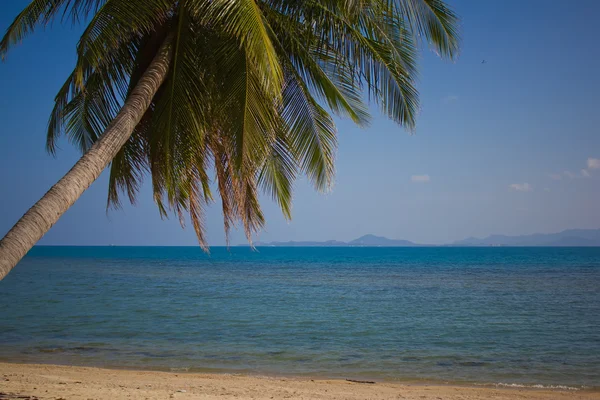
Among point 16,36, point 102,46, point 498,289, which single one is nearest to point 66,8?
point 16,36

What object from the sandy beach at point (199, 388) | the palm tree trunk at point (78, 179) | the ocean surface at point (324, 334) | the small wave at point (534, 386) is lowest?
the ocean surface at point (324, 334)

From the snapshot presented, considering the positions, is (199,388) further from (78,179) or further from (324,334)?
(324,334)

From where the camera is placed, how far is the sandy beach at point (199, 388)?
21.6ft

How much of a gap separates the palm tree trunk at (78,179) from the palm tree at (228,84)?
20 millimetres

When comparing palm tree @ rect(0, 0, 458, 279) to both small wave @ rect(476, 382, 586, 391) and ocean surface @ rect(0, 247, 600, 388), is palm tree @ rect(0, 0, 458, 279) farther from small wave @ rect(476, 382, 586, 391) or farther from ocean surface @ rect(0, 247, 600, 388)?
small wave @ rect(476, 382, 586, 391)

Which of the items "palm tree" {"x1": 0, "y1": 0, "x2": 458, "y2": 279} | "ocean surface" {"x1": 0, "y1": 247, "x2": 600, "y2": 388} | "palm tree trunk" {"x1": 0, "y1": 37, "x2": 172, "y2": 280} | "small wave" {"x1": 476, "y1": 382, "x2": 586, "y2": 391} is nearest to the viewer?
"palm tree trunk" {"x1": 0, "y1": 37, "x2": 172, "y2": 280}

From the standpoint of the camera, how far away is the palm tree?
5.81 metres

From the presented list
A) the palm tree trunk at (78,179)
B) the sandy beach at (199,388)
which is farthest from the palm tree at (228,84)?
the sandy beach at (199,388)

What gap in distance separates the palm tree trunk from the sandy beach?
2.69 meters

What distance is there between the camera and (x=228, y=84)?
6.52 m

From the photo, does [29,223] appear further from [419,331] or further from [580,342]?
[580,342]

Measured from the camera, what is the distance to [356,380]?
8977 mm

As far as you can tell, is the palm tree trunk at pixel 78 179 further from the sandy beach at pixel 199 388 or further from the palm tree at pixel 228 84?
the sandy beach at pixel 199 388

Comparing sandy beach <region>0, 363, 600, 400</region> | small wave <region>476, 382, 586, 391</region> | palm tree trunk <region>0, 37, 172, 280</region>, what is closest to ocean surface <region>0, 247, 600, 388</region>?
small wave <region>476, 382, 586, 391</region>
